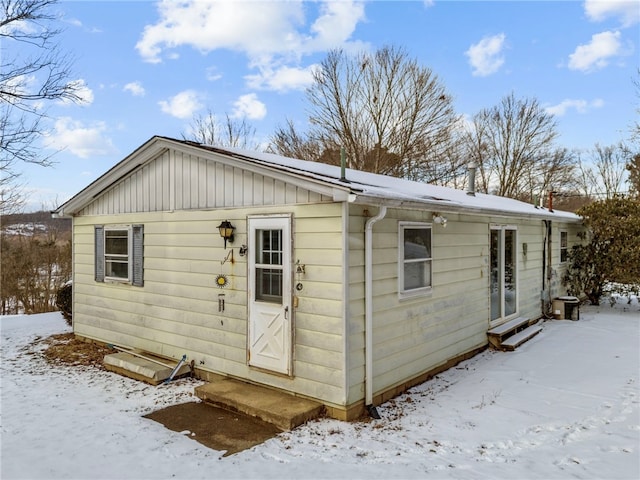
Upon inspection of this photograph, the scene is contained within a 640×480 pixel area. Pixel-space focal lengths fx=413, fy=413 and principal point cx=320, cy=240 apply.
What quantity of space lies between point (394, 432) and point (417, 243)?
2366mm

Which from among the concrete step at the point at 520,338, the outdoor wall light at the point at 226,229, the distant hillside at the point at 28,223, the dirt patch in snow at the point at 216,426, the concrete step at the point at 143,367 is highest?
the distant hillside at the point at 28,223

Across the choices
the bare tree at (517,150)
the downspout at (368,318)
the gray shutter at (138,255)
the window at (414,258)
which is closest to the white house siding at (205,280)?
the gray shutter at (138,255)

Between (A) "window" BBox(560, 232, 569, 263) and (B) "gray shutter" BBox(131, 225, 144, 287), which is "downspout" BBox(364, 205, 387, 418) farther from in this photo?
(A) "window" BBox(560, 232, 569, 263)

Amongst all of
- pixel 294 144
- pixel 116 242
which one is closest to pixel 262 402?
pixel 116 242

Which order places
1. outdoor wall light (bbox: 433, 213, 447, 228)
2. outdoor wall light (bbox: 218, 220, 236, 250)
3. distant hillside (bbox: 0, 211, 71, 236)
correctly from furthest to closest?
distant hillside (bbox: 0, 211, 71, 236) < outdoor wall light (bbox: 433, 213, 447, 228) < outdoor wall light (bbox: 218, 220, 236, 250)

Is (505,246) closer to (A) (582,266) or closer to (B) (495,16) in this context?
(A) (582,266)

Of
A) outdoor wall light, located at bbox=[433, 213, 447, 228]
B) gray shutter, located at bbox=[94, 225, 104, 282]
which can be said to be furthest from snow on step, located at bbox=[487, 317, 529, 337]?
gray shutter, located at bbox=[94, 225, 104, 282]

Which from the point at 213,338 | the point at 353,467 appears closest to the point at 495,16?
the point at 213,338

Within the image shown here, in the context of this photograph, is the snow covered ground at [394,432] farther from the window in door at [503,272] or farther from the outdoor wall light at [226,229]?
the outdoor wall light at [226,229]

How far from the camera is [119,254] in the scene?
7395 millimetres

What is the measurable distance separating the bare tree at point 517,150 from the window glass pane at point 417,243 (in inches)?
741

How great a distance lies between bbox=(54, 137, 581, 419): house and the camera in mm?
4469

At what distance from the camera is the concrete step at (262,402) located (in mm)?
4238

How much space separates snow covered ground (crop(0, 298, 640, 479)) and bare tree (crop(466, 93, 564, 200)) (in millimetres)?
18654
